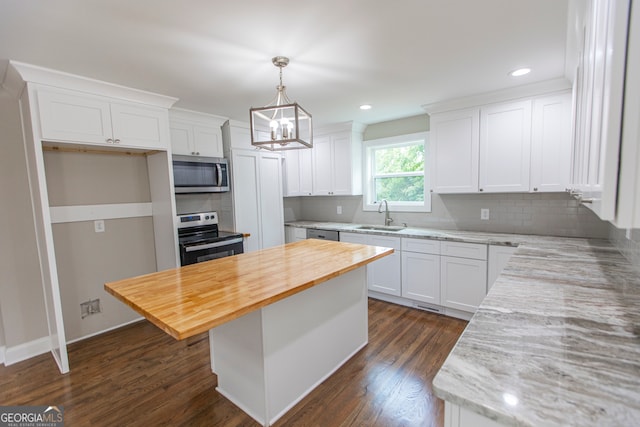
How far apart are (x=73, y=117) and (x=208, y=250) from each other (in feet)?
5.55

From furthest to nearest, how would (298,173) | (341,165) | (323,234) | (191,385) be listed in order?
1. (298,173)
2. (341,165)
3. (323,234)
4. (191,385)

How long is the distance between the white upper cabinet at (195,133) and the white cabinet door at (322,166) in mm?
1461

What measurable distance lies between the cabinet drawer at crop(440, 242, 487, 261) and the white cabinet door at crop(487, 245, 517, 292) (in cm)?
7

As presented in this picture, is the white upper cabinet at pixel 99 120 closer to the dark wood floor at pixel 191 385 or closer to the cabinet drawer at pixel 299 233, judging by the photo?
the dark wood floor at pixel 191 385

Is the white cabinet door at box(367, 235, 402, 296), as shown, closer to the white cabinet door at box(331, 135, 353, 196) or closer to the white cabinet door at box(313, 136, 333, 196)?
the white cabinet door at box(331, 135, 353, 196)

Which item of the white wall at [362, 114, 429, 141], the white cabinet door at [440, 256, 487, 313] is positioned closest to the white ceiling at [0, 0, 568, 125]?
the white wall at [362, 114, 429, 141]

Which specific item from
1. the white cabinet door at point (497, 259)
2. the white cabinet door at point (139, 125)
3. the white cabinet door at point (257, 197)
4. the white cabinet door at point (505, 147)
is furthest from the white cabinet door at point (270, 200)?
the white cabinet door at point (497, 259)

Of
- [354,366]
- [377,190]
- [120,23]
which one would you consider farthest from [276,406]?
[377,190]

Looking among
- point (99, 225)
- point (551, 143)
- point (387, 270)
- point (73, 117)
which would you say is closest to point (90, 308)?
point (99, 225)

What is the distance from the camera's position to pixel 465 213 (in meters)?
3.45

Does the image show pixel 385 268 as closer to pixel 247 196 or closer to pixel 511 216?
pixel 511 216

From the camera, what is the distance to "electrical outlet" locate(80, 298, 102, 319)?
286cm

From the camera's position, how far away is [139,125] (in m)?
2.71

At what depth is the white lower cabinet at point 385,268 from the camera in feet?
Answer: 11.3
